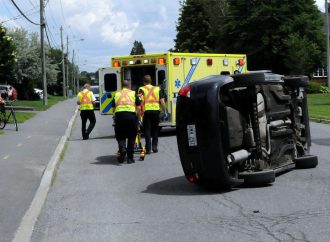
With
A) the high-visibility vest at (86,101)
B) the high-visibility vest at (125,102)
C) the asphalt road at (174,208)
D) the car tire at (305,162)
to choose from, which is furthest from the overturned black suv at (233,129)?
the high-visibility vest at (86,101)

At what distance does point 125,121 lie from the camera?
40.6 ft

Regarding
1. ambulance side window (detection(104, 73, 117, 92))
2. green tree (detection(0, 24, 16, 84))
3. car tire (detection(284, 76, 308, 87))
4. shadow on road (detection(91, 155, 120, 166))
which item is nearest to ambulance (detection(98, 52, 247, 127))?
ambulance side window (detection(104, 73, 117, 92))

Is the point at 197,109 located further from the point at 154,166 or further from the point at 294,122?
the point at 154,166

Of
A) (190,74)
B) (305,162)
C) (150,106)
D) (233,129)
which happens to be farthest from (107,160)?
(190,74)

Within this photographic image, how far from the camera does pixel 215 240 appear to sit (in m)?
6.20

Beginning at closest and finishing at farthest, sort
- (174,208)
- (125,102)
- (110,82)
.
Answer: (174,208) → (125,102) → (110,82)

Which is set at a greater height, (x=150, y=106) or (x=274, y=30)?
(x=274, y=30)

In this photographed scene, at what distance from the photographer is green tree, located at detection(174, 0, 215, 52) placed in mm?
77625

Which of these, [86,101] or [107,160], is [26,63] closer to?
[86,101]

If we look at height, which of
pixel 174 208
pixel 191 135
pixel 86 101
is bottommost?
pixel 174 208

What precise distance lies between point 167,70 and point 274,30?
44.1m

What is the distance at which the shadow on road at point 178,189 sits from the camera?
8860mm

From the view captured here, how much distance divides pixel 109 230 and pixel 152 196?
2.03 m

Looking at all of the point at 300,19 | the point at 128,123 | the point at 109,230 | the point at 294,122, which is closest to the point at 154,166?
the point at 128,123
